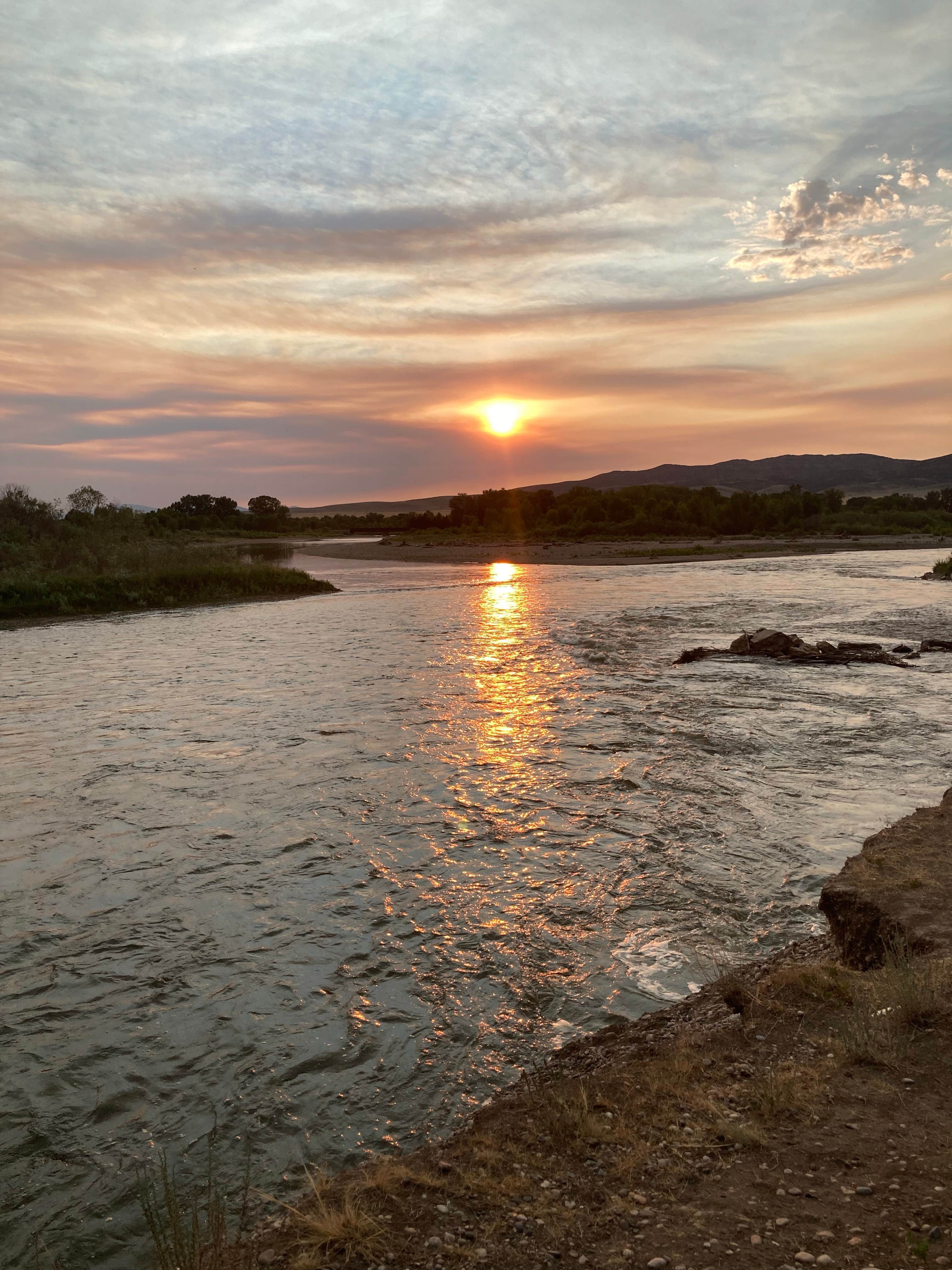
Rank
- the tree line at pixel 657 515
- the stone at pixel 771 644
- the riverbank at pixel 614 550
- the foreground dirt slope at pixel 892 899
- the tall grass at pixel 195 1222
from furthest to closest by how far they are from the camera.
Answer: the tree line at pixel 657 515 → the riverbank at pixel 614 550 → the stone at pixel 771 644 → the foreground dirt slope at pixel 892 899 → the tall grass at pixel 195 1222

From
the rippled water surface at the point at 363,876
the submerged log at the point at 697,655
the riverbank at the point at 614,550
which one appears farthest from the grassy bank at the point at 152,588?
the riverbank at the point at 614,550

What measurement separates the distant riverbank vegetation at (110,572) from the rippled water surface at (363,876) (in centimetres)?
1725

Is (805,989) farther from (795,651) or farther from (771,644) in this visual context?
(771,644)

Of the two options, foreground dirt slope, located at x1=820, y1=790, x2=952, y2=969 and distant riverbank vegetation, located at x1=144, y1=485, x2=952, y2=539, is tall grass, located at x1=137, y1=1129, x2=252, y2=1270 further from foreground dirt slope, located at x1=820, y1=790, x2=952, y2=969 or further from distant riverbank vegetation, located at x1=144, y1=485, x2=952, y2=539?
distant riverbank vegetation, located at x1=144, y1=485, x2=952, y2=539

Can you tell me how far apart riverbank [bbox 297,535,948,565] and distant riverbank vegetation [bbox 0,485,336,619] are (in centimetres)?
3201

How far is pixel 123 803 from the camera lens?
1177 cm

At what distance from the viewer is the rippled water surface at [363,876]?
18.0 ft

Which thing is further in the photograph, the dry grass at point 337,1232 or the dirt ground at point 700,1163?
the dry grass at point 337,1232

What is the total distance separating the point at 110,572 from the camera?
41.8 m

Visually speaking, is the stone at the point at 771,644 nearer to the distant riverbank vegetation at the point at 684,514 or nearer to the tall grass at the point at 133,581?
the tall grass at the point at 133,581

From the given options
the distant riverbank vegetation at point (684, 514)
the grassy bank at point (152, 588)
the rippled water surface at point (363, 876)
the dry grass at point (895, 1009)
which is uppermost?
the distant riverbank vegetation at point (684, 514)

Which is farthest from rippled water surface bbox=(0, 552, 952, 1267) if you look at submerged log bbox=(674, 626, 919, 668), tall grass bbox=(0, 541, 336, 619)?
tall grass bbox=(0, 541, 336, 619)

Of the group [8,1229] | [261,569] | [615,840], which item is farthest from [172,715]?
[261,569]

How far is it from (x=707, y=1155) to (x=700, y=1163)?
0.08m
